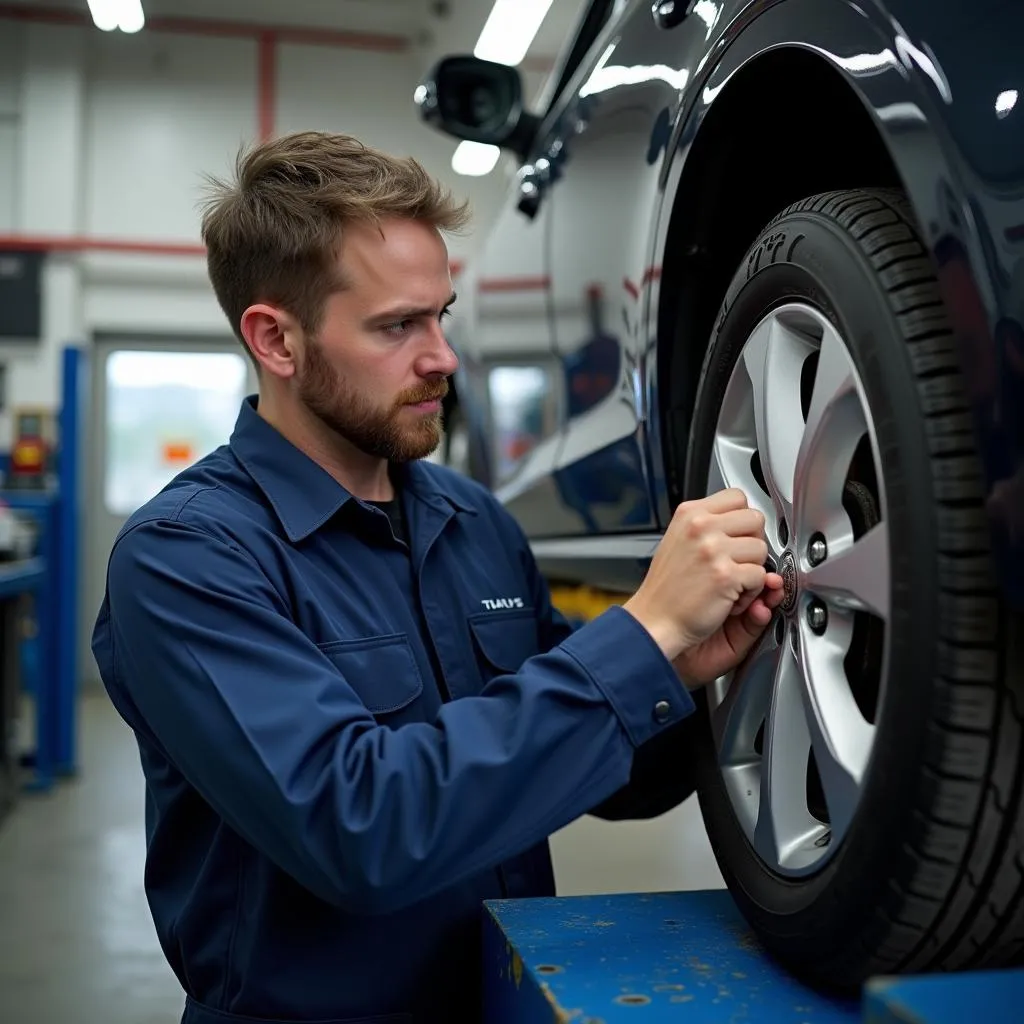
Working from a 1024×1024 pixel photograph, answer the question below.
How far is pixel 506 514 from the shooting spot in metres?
1.49

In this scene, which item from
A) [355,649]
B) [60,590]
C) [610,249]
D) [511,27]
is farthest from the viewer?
[511,27]

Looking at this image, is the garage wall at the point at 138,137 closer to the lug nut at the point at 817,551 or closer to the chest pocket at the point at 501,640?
the chest pocket at the point at 501,640

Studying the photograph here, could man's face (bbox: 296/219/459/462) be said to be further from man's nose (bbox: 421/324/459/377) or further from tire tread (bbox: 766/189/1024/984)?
A: tire tread (bbox: 766/189/1024/984)

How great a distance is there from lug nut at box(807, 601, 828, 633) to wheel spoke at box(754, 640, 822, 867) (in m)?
0.04

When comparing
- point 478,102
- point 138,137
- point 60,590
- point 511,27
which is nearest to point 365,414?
point 478,102

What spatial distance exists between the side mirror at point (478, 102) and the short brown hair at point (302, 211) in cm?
91

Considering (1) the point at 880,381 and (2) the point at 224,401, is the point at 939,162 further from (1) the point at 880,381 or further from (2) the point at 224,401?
(2) the point at 224,401

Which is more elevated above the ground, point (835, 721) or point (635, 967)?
point (835, 721)

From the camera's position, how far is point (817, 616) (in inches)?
35.3

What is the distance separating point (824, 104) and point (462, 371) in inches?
73.8

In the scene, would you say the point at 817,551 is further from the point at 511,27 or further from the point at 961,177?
the point at 511,27

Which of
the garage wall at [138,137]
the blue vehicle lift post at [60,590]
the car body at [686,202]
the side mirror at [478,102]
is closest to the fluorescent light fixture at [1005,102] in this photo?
the car body at [686,202]

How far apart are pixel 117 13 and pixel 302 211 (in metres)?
5.52

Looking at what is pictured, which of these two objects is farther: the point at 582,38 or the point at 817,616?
the point at 582,38
